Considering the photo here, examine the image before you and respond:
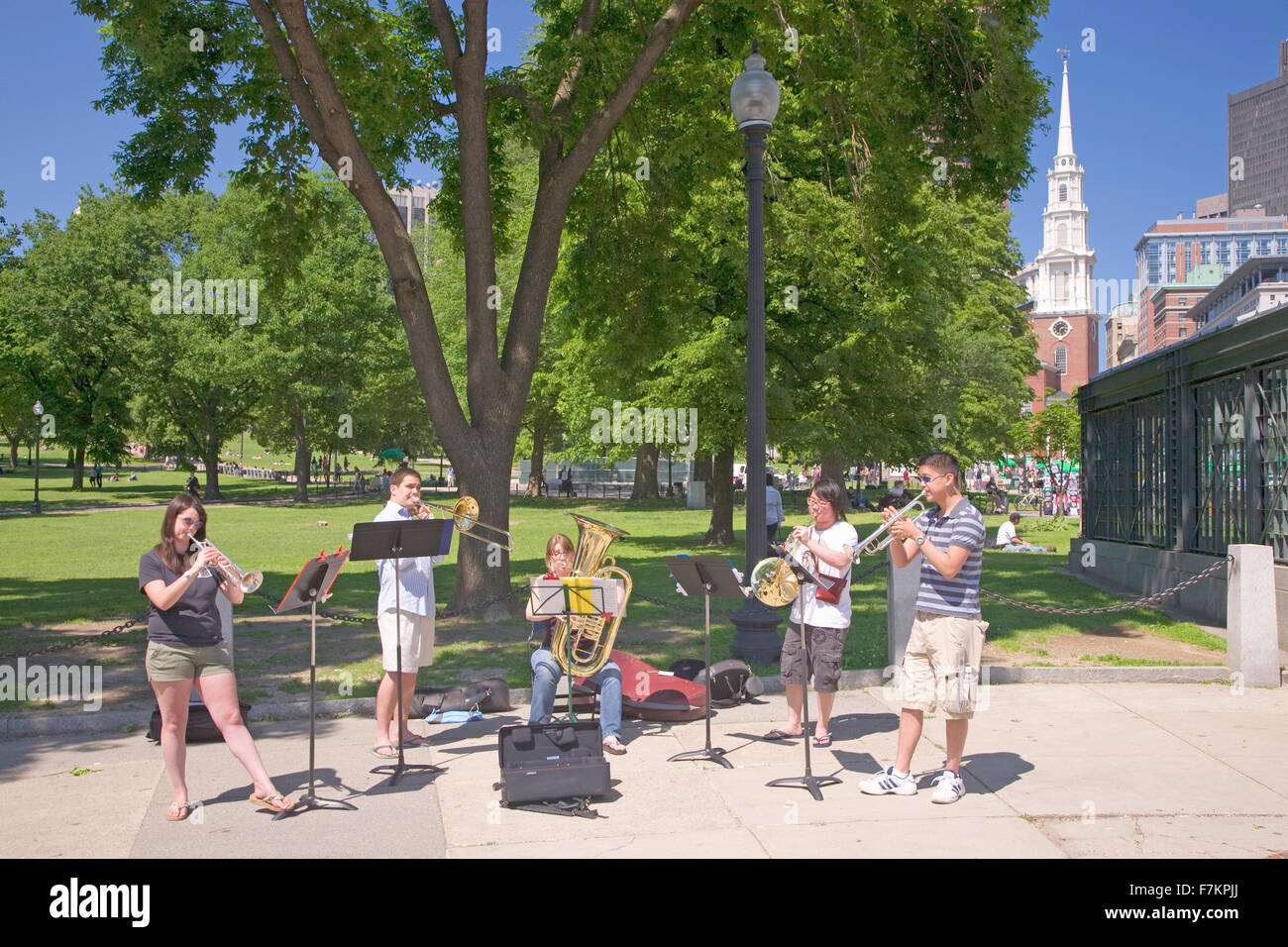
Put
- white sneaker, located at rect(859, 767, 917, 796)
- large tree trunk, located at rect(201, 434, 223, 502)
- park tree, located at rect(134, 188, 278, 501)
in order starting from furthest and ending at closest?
1. large tree trunk, located at rect(201, 434, 223, 502)
2. park tree, located at rect(134, 188, 278, 501)
3. white sneaker, located at rect(859, 767, 917, 796)

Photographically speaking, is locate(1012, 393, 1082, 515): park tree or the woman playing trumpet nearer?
the woman playing trumpet

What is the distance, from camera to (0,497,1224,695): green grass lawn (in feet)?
37.1

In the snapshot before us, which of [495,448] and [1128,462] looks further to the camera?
[1128,462]

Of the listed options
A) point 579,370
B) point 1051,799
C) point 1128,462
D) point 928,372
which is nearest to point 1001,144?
point 1128,462

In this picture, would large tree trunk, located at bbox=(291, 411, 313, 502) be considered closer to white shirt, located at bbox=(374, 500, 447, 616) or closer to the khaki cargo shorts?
white shirt, located at bbox=(374, 500, 447, 616)

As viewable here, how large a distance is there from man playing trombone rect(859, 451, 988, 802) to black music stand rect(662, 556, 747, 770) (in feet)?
4.27

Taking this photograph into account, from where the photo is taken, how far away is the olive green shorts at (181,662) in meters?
6.23

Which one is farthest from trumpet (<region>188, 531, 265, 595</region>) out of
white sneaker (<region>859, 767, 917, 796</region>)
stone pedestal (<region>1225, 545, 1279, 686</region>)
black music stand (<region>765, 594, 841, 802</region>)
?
stone pedestal (<region>1225, 545, 1279, 686</region>)

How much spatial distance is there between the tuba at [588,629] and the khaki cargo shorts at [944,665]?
2205 millimetres

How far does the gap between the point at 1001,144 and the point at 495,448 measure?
817 cm

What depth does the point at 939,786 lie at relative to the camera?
659 centimetres

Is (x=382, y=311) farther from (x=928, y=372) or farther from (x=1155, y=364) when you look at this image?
(x=1155, y=364)

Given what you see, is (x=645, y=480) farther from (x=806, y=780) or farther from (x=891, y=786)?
(x=891, y=786)

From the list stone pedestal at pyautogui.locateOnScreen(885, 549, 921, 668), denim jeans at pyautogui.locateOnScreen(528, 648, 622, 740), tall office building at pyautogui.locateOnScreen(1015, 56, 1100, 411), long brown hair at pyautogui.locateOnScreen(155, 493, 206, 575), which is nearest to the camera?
long brown hair at pyautogui.locateOnScreen(155, 493, 206, 575)
